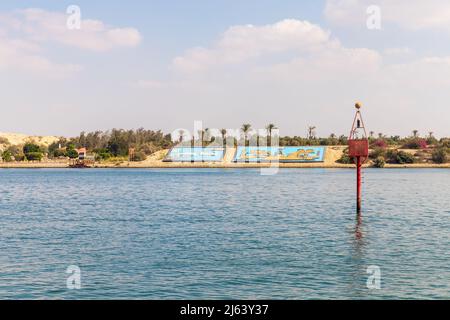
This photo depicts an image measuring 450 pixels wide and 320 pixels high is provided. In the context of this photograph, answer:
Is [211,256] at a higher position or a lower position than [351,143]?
lower

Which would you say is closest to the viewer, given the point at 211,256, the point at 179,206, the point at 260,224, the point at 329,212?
the point at 211,256

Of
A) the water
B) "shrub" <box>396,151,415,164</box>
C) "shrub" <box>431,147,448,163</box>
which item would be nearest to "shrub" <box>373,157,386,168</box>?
"shrub" <box>396,151,415,164</box>

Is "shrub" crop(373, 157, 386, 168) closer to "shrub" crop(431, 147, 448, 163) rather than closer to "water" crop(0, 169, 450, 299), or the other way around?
"shrub" crop(431, 147, 448, 163)

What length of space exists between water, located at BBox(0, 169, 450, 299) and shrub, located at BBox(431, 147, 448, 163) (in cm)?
13753

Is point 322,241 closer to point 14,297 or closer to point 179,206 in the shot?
point 14,297

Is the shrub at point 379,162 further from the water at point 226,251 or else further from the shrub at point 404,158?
the water at point 226,251

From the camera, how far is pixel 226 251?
114ft

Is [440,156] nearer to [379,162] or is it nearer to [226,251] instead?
[379,162]

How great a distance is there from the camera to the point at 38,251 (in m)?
35.5

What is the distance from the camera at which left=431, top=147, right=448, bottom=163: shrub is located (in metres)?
194

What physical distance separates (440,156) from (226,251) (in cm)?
17785

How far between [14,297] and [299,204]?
4678 centimetres

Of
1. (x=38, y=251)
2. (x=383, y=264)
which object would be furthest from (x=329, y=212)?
(x=38, y=251)
